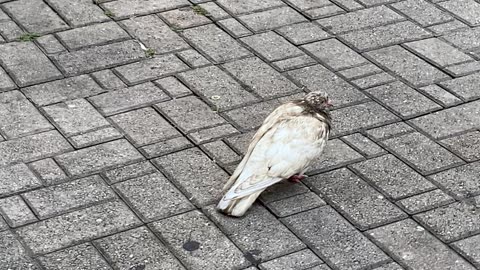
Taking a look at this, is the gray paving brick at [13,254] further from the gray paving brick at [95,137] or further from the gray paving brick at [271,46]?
the gray paving brick at [271,46]

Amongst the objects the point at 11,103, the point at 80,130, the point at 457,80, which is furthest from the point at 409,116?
the point at 11,103

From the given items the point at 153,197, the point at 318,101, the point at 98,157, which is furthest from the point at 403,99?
the point at 98,157

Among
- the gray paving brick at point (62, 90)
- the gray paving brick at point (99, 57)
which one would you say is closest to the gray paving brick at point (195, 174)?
the gray paving brick at point (62, 90)

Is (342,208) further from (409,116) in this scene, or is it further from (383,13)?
(383,13)

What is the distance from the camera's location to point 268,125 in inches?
223

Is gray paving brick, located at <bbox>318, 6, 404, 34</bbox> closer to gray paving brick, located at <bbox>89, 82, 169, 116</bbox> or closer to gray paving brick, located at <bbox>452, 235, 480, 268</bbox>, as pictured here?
gray paving brick, located at <bbox>89, 82, 169, 116</bbox>

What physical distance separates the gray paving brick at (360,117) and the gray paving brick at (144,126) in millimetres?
1031

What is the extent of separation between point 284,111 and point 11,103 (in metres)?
1.84

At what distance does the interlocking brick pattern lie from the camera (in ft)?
17.1

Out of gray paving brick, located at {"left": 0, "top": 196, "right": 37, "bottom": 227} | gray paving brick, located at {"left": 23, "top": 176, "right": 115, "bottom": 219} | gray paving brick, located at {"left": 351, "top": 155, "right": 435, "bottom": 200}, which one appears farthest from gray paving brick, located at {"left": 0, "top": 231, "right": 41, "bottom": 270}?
gray paving brick, located at {"left": 351, "top": 155, "right": 435, "bottom": 200}

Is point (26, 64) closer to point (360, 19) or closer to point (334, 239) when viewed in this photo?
point (360, 19)

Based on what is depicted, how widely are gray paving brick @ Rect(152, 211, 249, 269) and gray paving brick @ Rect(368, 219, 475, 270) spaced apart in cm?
78

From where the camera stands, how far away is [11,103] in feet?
21.0

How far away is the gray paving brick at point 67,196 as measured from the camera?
543 centimetres
